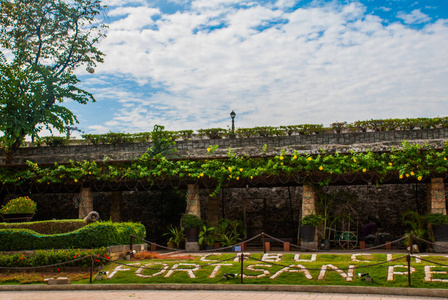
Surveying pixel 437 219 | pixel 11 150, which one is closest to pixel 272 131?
pixel 437 219

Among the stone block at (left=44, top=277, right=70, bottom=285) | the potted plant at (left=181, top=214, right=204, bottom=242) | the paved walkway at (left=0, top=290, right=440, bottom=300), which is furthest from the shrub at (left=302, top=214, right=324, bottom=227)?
the stone block at (left=44, top=277, right=70, bottom=285)

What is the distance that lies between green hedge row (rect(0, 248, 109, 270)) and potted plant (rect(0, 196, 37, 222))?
11.2 ft

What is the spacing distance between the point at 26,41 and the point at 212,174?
50.2 ft

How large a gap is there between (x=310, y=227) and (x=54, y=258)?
26.5 ft

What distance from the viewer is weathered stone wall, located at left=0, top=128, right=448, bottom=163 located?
67.8 ft

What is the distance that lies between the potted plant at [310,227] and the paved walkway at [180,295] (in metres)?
6.46

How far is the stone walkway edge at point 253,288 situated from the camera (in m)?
9.64

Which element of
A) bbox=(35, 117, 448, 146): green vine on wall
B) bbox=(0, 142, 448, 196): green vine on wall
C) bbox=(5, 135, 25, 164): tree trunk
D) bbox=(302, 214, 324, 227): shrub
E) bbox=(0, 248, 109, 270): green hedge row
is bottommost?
bbox=(0, 248, 109, 270): green hedge row

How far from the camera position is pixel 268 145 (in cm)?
2220

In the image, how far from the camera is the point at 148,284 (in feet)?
36.7

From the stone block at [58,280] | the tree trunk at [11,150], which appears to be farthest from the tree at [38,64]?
the stone block at [58,280]

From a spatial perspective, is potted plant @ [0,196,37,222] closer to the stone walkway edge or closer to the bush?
the stone walkway edge

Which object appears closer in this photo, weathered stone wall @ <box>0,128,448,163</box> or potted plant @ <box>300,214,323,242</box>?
potted plant @ <box>300,214,323,242</box>

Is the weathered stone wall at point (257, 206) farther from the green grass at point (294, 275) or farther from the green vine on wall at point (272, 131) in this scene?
the green grass at point (294, 275)
